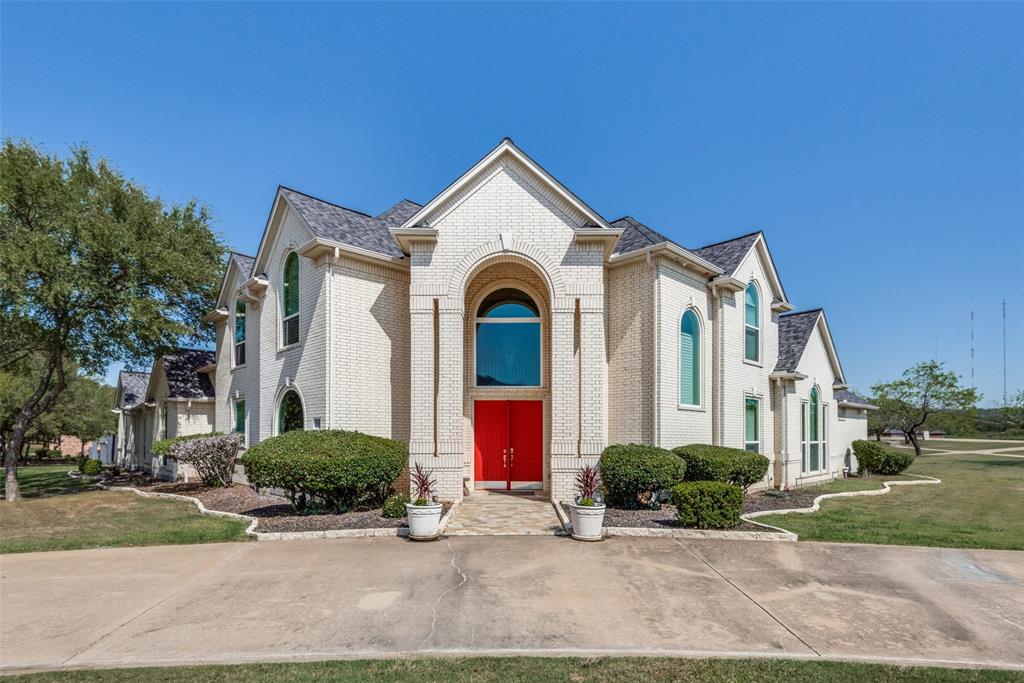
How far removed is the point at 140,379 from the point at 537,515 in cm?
3363

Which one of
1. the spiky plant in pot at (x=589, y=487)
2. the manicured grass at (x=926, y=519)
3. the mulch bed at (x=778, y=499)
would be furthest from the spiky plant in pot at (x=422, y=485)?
the mulch bed at (x=778, y=499)

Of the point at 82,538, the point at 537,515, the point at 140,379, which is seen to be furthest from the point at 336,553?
the point at 140,379

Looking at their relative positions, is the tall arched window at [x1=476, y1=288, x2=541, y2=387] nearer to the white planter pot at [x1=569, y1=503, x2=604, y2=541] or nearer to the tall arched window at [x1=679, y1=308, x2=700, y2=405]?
the tall arched window at [x1=679, y1=308, x2=700, y2=405]

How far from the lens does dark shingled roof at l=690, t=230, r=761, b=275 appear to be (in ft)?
59.2

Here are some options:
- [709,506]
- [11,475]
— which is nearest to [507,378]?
[709,506]

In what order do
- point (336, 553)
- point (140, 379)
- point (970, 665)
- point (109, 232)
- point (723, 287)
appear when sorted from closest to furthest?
point (970, 665)
point (336, 553)
point (723, 287)
point (109, 232)
point (140, 379)

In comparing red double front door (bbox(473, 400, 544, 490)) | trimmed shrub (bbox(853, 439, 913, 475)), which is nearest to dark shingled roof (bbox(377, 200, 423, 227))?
red double front door (bbox(473, 400, 544, 490))

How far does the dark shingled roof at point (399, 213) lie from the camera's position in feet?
62.7

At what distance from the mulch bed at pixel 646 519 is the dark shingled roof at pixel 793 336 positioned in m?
9.51

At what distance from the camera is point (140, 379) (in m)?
35.6

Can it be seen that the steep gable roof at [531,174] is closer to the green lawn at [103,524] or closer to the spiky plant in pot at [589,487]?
the spiky plant in pot at [589,487]

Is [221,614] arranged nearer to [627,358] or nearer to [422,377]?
[422,377]

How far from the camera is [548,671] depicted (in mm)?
5215

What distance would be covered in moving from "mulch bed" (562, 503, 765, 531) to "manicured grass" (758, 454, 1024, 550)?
1.13 m
